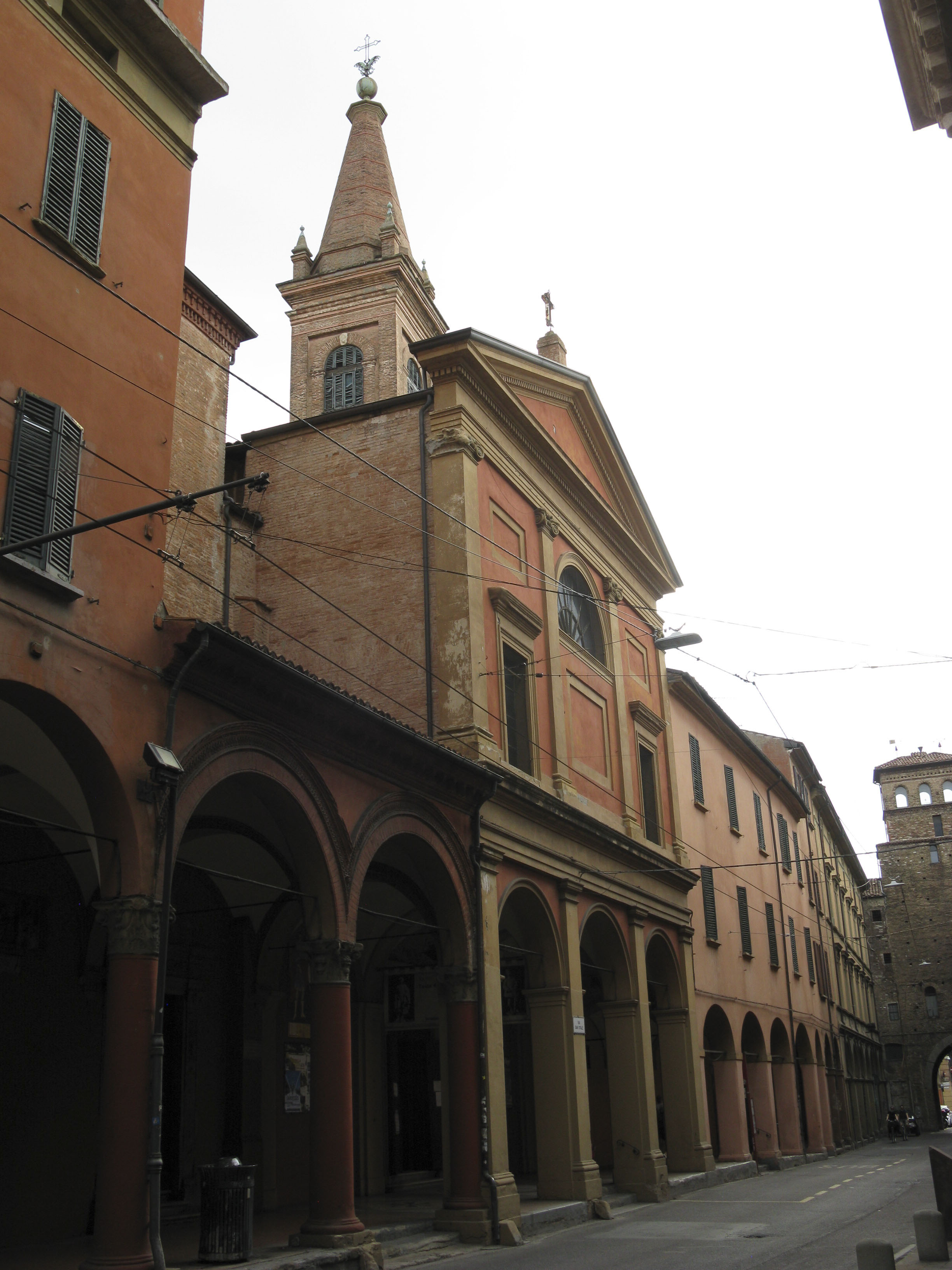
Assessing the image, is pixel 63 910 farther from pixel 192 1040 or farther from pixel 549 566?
pixel 549 566

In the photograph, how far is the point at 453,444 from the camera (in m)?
18.0

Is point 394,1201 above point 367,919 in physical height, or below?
below

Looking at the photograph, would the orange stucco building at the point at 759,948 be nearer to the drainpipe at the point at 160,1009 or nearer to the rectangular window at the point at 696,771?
the rectangular window at the point at 696,771

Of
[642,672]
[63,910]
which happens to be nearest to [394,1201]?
[63,910]

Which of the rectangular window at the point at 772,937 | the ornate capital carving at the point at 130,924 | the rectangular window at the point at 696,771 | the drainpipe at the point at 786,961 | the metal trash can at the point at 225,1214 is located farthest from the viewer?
the drainpipe at the point at 786,961

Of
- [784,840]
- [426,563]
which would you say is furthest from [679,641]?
[784,840]

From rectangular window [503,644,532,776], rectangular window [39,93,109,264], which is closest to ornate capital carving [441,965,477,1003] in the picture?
rectangular window [503,644,532,776]

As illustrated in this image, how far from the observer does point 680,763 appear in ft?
90.1

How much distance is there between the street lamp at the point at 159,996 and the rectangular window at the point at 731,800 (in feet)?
75.2

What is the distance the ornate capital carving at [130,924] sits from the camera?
9609 millimetres

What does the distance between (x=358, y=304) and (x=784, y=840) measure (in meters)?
21.6

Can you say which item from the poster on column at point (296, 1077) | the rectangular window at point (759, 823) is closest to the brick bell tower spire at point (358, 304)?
the rectangular window at point (759, 823)

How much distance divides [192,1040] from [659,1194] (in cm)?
904

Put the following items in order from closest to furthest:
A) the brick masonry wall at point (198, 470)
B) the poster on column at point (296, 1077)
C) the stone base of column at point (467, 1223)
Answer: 1. the stone base of column at point (467, 1223)
2. the poster on column at point (296, 1077)
3. the brick masonry wall at point (198, 470)
